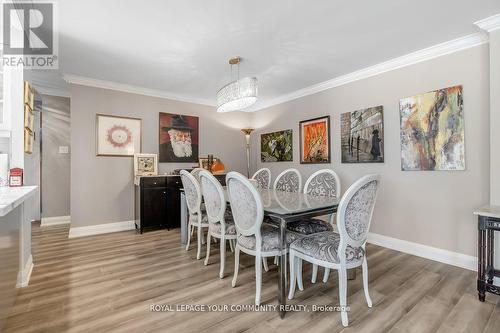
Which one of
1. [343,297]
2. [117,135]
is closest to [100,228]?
[117,135]

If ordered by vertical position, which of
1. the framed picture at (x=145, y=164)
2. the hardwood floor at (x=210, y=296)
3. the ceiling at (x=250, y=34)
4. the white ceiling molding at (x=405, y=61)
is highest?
the ceiling at (x=250, y=34)

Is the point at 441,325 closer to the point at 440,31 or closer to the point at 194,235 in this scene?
the point at 440,31

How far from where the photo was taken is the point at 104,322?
166 cm

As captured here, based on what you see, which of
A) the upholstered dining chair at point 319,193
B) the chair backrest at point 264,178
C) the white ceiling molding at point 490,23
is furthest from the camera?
the chair backrest at point 264,178

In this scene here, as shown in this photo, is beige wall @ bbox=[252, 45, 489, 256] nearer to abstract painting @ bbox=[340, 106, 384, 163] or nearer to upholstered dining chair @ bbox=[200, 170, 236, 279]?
abstract painting @ bbox=[340, 106, 384, 163]

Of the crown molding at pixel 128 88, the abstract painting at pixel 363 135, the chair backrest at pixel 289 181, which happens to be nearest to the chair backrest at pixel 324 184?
the chair backrest at pixel 289 181

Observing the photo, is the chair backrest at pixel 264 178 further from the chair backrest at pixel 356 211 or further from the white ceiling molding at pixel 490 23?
the white ceiling molding at pixel 490 23

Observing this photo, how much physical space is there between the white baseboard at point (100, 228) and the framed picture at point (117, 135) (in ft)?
3.81

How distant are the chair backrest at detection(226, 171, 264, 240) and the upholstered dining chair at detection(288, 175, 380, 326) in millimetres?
391

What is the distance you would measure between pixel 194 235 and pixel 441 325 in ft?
10.1

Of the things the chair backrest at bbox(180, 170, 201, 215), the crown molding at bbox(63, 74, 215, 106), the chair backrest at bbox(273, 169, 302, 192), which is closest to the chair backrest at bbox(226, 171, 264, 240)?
the chair backrest at bbox(180, 170, 201, 215)

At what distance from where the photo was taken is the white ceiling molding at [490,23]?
2.16 m

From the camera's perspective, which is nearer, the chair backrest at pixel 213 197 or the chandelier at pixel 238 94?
the chair backrest at pixel 213 197

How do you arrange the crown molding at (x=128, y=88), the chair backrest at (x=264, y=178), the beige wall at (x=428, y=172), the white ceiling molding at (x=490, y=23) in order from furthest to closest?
1. the chair backrest at (x=264, y=178)
2. the crown molding at (x=128, y=88)
3. the beige wall at (x=428, y=172)
4. the white ceiling molding at (x=490, y=23)
